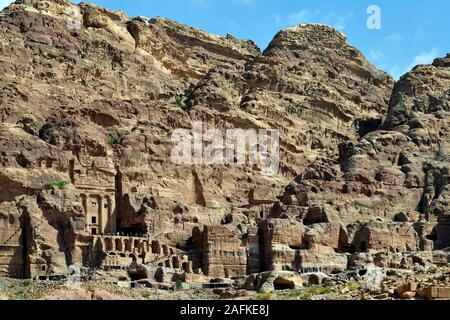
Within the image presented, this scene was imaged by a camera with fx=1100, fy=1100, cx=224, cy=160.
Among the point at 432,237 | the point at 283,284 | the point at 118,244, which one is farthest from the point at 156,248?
the point at 432,237

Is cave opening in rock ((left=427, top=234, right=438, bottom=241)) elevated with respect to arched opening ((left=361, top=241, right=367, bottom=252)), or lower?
elevated

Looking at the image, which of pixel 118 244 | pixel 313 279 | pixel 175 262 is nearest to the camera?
pixel 313 279

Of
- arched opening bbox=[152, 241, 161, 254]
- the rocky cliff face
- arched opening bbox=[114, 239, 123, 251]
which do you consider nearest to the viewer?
arched opening bbox=[114, 239, 123, 251]

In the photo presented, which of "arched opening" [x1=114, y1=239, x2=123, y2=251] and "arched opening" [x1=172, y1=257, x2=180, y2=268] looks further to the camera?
"arched opening" [x1=114, y1=239, x2=123, y2=251]

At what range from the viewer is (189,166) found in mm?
132000

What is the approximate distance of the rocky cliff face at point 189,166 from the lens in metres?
112

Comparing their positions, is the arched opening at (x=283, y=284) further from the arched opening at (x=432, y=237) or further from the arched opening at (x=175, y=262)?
the arched opening at (x=432, y=237)

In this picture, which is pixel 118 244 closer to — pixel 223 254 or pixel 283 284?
pixel 223 254

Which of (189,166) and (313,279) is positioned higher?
(189,166)

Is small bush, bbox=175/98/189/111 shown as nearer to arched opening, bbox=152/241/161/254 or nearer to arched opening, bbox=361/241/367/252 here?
arched opening, bbox=152/241/161/254

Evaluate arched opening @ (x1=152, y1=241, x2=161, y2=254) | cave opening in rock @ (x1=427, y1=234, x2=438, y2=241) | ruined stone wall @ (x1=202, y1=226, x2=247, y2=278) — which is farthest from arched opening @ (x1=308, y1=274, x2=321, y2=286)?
cave opening in rock @ (x1=427, y1=234, x2=438, y2=241)

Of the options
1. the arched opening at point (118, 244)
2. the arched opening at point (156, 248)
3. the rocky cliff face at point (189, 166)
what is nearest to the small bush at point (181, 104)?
the rocky cliff face at point (189, 166)

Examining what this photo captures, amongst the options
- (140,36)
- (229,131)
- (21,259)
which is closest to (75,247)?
(21,259)

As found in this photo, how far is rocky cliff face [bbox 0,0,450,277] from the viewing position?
A: 112 metres
